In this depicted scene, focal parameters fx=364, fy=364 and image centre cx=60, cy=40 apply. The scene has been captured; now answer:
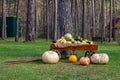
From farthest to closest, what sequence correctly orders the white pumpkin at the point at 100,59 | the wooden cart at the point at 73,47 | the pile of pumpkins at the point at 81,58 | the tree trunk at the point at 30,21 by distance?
the tree trunk at the point at 30,21
the wooden cart at the point at 73,47
the white pumpkin at the point at 100,59
the pile of pumpkins at the point at 81,58

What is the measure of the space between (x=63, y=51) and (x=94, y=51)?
4.79 feet

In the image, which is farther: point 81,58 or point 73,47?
point 73,47

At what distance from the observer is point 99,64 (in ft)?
39.8

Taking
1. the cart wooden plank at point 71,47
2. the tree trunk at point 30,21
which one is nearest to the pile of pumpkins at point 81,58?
the cart wooden plank at point 71,47

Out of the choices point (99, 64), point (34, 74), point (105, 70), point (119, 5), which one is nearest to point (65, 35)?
point (99, 64)

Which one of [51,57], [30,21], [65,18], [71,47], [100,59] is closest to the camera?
[51,57]

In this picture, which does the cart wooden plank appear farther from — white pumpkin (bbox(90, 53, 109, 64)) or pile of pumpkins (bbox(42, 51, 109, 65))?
white pumpkin (bbox(90, 53, 109, 64))

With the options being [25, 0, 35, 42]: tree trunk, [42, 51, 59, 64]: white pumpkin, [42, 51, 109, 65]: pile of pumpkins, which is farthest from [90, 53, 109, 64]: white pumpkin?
[25, 0, 35, 42]: tree trunk

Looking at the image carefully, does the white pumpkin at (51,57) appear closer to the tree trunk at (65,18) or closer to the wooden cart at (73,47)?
the wooden cart at (73,47)

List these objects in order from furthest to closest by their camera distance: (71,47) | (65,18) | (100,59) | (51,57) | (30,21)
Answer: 1. (30,21)
2. (65,18)
3. (71,47)
4. (100,59)
5. (51,57)

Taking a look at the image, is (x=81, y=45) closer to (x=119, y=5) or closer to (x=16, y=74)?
(x=16, y=74)

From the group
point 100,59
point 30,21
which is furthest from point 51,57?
point 30,21

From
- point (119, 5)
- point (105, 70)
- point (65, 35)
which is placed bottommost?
point (105, 70)

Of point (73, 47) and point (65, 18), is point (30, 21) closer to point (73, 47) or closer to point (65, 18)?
point (65, 18)
